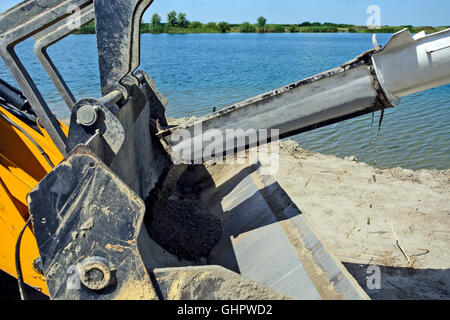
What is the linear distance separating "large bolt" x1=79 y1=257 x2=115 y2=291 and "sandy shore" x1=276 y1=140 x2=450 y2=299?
1.43m

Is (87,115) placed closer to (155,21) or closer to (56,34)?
(56,34)

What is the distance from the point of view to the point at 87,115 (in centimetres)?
195

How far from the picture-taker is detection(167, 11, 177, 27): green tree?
230ft

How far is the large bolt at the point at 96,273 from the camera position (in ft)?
5.77

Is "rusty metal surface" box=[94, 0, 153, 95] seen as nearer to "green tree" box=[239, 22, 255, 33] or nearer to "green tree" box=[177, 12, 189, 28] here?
"green tree" box=[177, 12, 189, 28]

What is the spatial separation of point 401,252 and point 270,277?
73.7 inches

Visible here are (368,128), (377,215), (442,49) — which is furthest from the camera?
(368,128)

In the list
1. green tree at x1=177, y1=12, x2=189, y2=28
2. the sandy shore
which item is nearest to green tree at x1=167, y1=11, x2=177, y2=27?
green tree at x1=177, y1=12, x2=189, y2=28

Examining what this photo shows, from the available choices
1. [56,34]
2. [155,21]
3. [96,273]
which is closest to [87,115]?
[96,273]
